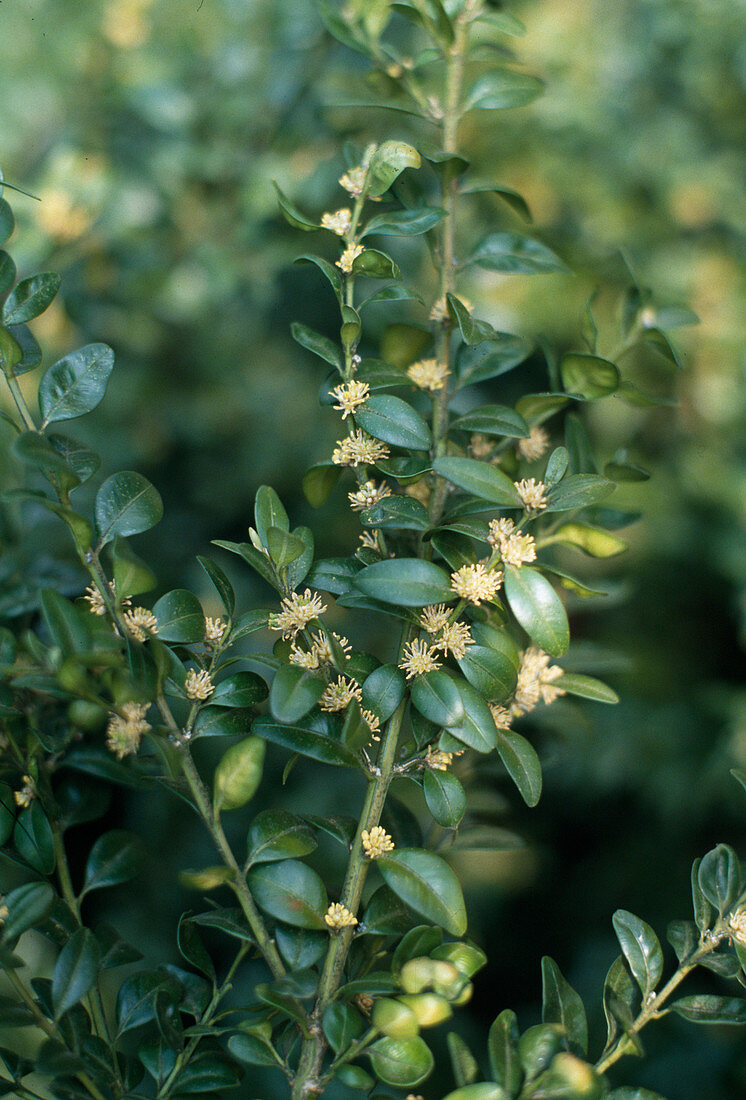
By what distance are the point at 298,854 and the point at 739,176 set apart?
3.82ft

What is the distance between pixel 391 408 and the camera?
0.41 m

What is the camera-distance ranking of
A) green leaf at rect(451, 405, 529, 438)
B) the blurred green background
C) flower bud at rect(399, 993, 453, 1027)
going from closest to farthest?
flower bud at rect(399, 993, 453, 1027), green leaf at rect(451, 405, 529, 438), the blurred green background

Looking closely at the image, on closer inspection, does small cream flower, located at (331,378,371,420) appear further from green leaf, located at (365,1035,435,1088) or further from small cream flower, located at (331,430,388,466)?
green leaf, located at (365,1035,435,1088)

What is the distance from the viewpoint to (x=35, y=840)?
1.33ft

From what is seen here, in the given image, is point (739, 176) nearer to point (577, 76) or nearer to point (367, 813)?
point (577, 76)

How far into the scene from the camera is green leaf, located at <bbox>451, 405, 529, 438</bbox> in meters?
0.43

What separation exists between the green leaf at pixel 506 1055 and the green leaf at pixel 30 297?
40 cm

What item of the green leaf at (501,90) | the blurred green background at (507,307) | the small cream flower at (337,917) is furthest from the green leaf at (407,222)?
the blurred green background at (507,307)

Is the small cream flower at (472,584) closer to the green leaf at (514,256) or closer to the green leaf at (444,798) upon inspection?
the green leaf at (444,798)

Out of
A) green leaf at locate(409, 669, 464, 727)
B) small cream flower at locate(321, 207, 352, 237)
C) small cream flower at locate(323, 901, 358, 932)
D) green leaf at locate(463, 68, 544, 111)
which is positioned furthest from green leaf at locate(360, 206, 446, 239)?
small cream flower at locate(323, 901, 358, 932)

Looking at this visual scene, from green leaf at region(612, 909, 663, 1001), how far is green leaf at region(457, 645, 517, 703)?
130 mm

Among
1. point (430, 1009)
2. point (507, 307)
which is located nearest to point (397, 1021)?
point (430, 1009)

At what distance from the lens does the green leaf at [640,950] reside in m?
0.41

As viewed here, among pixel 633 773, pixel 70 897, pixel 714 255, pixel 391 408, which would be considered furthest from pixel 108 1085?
pixel 714 255
